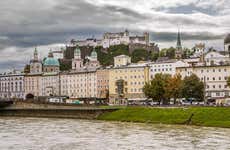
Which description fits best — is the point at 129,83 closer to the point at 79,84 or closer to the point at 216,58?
the point at 216,58

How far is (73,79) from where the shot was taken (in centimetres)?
14962

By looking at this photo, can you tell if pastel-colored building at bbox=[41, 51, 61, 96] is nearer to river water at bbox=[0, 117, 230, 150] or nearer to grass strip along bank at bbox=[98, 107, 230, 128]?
grass strip along bank at bbox=[98, 107, 230, 128]

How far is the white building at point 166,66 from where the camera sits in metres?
118

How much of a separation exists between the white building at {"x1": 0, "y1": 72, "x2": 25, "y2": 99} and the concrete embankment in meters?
60.3

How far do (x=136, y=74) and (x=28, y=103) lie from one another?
102 feet

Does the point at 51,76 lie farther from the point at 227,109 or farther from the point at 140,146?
the point at 140,146

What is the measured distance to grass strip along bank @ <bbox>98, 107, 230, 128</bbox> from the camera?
6247cm

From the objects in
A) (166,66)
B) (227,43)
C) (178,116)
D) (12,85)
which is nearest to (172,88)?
(178,116)

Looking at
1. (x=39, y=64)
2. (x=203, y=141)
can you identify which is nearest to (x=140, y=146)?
(x=203, y=141)

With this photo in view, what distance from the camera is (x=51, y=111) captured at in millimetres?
95438

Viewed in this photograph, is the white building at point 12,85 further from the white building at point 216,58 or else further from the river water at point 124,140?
the river water at point 124,140

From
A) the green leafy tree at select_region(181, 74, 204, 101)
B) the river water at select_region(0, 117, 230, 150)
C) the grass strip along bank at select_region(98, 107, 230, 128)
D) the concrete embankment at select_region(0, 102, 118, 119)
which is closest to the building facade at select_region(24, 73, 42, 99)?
the concrete embankment at select_region(0, 102, 118, 119)

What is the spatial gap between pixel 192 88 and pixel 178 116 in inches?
1069

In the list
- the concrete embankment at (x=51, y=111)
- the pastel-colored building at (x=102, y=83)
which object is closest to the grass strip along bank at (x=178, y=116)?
the concrete embankment at (x=51, y=111)
